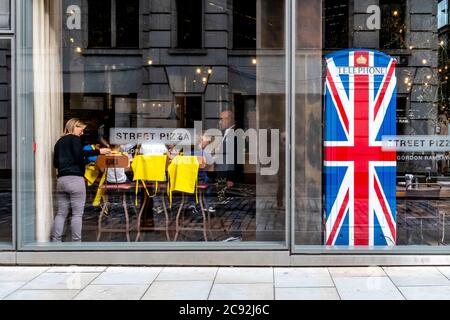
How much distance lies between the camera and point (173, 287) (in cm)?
572

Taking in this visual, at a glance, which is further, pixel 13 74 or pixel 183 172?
pixel 183 172

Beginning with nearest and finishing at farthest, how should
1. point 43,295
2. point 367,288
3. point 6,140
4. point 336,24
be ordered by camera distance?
point 43,295 < point 367,288 < point 6,140 < point 336,24

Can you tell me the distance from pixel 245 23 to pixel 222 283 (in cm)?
410

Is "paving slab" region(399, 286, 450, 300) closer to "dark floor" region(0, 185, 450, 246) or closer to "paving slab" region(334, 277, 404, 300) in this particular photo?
"paving slab" region(334, 277, 404, 300)

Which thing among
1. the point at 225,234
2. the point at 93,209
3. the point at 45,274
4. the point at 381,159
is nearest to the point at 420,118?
the point at 381,159

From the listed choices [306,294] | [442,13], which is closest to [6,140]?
[306,294]

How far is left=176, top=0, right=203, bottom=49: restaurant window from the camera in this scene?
830 cm

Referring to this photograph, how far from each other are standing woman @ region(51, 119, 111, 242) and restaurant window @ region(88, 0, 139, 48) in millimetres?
2059

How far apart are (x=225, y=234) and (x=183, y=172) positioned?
1.11 metres

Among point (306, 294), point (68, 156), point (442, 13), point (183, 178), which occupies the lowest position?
point (306, 294)

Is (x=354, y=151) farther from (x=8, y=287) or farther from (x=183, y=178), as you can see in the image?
(x=8, y=287)

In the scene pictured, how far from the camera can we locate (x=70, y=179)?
7.13m

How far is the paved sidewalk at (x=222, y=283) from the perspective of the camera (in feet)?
17.8
